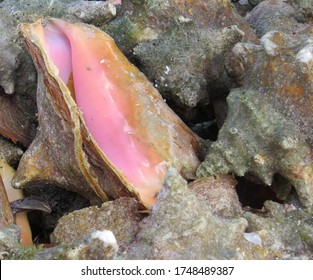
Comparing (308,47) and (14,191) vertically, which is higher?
(308,47)

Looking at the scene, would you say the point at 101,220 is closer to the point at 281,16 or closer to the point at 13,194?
the point at 13,194

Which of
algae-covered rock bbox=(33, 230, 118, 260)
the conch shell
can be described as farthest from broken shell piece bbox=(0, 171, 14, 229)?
algae-covered rock bbox=(33, 230, 118, 260)

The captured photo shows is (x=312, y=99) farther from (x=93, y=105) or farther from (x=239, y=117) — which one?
(x=93, y=105)

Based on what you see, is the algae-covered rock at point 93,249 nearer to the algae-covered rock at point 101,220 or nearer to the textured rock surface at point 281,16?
the algae-covered rock at point 101,220

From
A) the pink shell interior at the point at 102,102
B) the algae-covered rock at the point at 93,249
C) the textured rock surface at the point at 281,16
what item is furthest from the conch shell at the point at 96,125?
the textured rock surface at the point at 281,16
